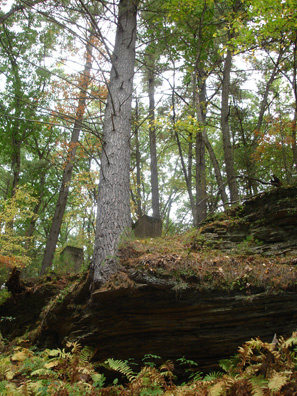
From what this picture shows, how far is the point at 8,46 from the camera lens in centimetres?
1548

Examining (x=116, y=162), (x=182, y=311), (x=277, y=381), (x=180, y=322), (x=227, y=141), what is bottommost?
(x=277, y=381)

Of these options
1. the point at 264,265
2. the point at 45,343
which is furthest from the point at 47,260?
the point at 264,265

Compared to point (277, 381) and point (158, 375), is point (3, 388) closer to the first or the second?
point (158, 375)

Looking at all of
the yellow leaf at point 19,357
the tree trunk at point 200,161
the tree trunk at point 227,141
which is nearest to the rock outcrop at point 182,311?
the yellow leaf at point 19,357

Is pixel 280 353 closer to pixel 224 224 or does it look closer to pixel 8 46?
pixel 224 224

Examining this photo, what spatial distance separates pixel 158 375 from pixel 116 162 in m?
3.91

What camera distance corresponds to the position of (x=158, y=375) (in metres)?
3.74

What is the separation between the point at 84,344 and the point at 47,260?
7059 millimetres

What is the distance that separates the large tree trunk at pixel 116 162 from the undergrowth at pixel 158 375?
1211mm

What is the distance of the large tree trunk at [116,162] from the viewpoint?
4.95m

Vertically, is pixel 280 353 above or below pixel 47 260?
below

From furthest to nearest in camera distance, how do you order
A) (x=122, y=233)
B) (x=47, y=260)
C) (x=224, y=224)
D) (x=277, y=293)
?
(x=47, y=260) < (x=224, y=224) < (x=122, y=233) < (x=277, y=293)

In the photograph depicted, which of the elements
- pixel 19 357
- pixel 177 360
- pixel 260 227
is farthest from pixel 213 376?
pixel 19 357

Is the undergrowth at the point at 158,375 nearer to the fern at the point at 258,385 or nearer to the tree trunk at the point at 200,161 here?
the fern at the point at 258,385
